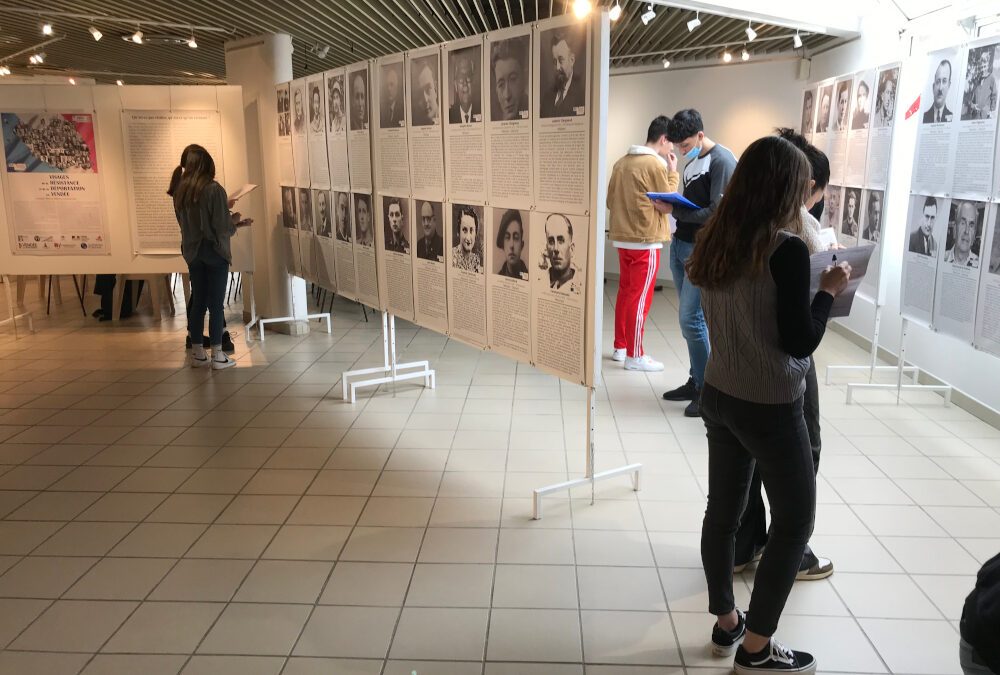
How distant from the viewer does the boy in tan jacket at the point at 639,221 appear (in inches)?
211

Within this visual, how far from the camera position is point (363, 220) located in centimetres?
492

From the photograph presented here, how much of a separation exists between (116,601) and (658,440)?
2.85 meters

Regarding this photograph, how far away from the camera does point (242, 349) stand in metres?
6.59

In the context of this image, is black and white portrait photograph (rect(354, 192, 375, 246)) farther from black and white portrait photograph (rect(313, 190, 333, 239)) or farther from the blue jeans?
the blue jeans

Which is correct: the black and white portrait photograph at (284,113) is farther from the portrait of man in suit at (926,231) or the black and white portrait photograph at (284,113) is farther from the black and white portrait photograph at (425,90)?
the portrait of man in suit at (926,231)

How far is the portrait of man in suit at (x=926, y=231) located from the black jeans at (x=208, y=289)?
4.83 meters

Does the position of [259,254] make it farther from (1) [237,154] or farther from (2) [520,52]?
(2) [520,52]

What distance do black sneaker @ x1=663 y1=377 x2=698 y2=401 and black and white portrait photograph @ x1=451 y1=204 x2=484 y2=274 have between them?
6.22 feet

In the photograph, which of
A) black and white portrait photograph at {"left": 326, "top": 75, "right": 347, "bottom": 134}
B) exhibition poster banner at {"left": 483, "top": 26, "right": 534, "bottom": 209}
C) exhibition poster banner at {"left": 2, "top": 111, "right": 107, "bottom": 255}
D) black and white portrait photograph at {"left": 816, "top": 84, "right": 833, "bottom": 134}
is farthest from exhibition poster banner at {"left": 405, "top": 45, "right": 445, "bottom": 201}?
exhibition poster banner at {"left": 2, "top": 111, "right": 107, "bottom": 255}

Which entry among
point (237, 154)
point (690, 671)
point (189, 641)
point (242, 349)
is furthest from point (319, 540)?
point (237, 154)

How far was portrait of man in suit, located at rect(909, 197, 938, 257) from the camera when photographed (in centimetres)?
443

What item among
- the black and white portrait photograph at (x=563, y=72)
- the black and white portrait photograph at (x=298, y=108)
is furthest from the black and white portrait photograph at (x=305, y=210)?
the black and white portrait photograph at (x=563, y=72)

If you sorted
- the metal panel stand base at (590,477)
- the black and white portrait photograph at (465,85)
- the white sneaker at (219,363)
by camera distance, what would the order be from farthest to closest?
the white sneaker at (219,363) < the black and white portrait photograph at (465,85) < the metal panel stand base at (590,477)

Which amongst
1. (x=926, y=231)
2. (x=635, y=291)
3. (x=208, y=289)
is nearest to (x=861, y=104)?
(x=926, y=231)
